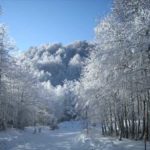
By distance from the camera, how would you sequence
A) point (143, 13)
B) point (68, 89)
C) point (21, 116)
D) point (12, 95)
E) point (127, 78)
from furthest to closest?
point (68, 89) → point (21, 116) → point (12, 95) → point (127, 78) → point (143, 13)

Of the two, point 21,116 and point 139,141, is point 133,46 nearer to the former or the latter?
point 139,141

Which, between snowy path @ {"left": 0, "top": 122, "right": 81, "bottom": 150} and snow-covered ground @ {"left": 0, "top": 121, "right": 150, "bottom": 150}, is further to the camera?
snowy path @ {"left": 0, "top": 122, "right": 81, "bottom": 150}

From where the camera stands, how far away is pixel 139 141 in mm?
29656

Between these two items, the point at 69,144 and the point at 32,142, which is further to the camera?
the point at 32,142

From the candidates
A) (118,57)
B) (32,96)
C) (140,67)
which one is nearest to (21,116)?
(32,96)

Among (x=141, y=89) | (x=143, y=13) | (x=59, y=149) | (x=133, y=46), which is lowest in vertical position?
(x=59, y=149)

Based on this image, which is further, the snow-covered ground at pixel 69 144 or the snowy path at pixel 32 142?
the snowy path at pixel 32 142

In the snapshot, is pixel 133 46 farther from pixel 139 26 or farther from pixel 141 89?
pixel 141 89

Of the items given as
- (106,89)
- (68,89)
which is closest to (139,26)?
(106,89)

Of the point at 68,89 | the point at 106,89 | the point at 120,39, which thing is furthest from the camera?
the point at 68,89

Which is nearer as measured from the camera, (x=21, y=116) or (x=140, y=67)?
(x=140, y=67)

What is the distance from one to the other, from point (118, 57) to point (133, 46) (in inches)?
205

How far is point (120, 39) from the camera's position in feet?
74.4

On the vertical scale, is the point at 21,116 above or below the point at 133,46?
below
